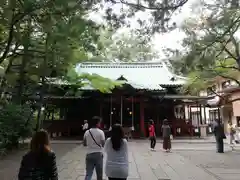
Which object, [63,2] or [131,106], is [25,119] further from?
[131,106]

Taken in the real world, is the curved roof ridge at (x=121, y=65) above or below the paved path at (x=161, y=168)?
above

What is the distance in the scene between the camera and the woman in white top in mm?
4551

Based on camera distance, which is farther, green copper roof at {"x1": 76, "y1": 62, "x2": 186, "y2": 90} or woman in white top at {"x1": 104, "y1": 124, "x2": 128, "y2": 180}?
green copper roof at {"x1": 76, "y1": 62, "x2": 186, "y2": 90}

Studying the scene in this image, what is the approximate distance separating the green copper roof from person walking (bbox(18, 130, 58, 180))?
2206cm

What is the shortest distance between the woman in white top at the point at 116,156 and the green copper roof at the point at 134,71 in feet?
68.2

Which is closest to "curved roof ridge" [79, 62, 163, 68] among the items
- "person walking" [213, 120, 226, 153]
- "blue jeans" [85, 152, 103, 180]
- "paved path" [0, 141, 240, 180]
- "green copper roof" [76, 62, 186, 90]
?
"green copper roof" [76, 62, 186, 90]

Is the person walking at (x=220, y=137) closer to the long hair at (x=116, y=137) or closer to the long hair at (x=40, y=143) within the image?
the long hair at (x=116, y=137)

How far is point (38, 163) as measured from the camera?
3.52m

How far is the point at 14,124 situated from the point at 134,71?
17006 mm

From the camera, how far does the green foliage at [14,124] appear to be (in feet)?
41.1

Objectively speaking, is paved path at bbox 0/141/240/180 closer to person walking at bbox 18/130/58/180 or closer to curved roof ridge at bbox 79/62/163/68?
A: person walking at bbox 18/130/58/180

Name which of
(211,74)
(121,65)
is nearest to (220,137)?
(211,74)

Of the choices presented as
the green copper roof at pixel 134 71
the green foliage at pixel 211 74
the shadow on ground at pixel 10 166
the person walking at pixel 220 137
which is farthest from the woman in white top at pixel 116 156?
the green copper roof at pixel 134 71

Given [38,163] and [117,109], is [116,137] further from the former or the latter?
[117,109]
